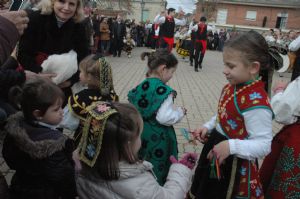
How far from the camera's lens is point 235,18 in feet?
138

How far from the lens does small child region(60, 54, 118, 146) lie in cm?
241

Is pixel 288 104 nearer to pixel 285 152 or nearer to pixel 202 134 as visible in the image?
pixel 285 152

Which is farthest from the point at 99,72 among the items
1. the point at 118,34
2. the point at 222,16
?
the point at 222,16

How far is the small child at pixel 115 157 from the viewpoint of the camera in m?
1.42

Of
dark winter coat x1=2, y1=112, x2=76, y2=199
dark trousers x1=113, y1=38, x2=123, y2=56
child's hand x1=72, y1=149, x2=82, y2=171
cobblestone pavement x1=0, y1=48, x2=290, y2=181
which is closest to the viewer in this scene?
dark winter coat x1=2, y1=112, x2=76, y2=199

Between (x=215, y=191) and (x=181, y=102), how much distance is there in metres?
4.32

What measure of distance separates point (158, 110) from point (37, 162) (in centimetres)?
106

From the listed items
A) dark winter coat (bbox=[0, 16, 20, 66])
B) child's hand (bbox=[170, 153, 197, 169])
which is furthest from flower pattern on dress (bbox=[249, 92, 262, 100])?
dark winter coat (bbox=[0, 16, 20, 66])

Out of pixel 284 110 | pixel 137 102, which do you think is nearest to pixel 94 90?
pixel 137 102

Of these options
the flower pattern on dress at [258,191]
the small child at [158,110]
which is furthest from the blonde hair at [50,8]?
the flower pattern on dress at [258,191]

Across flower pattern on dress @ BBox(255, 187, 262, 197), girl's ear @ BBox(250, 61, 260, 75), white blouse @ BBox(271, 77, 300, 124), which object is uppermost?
girl's ear @ BBox(250, 61, 260, 75)

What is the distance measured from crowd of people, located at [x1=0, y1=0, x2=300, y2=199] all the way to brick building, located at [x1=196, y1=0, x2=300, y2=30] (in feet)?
135

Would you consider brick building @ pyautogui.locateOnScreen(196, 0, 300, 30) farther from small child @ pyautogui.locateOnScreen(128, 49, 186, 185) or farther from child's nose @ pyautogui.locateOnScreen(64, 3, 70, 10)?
small child @ pyautogui.locateOnScreen(128, 49, 186, 185)

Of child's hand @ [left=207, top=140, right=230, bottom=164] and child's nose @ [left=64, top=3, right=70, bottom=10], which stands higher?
child's nose @ [left=64, top=3, right=70, bottom=10]
